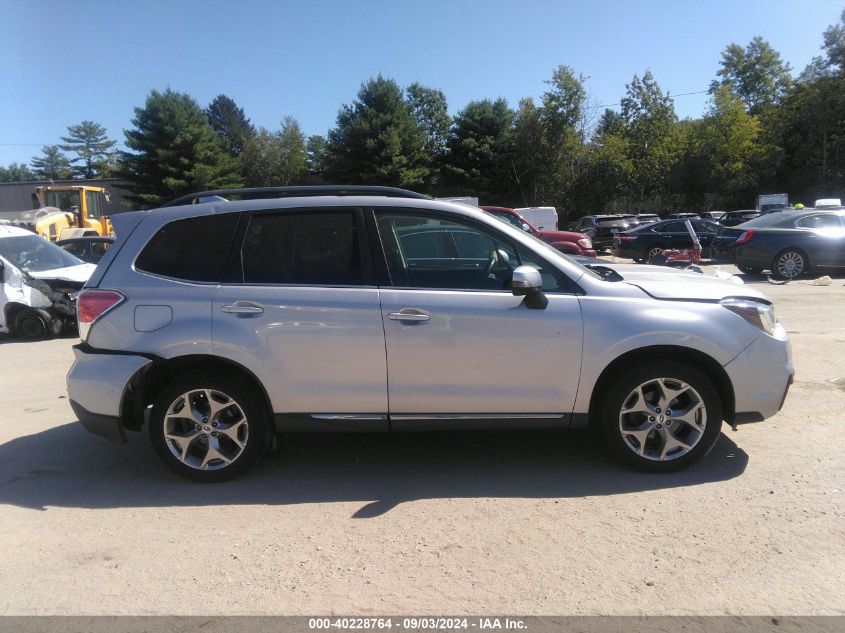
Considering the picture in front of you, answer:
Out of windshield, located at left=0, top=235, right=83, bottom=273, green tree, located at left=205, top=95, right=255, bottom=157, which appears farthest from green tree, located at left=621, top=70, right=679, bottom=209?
green tree, located at left=205, top=95, right=255, bottom=157

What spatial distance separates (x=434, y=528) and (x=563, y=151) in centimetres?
4159

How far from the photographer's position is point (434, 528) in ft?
12.0

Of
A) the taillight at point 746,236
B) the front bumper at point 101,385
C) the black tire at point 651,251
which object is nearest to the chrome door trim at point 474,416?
the front bumper at point 101,385

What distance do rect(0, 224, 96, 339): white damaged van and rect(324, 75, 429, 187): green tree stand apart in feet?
107

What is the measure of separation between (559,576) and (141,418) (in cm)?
296

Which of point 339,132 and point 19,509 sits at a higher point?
point 339,132

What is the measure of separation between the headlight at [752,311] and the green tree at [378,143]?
3948 cm

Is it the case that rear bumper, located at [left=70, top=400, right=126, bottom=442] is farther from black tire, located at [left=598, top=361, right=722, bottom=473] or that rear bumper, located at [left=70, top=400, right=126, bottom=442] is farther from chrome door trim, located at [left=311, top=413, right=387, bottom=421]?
black tire, located at [left=598, top=361, right=722, bottom=473]

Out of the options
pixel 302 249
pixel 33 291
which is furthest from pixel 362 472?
pixel 33 291

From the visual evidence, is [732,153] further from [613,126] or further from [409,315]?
[409,315]

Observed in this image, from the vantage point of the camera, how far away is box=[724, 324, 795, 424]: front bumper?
4.12 m

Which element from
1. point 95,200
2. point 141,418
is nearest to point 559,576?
point 141,418

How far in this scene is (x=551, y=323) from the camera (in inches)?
159

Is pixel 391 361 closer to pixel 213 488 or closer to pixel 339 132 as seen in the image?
pixel 213 488
